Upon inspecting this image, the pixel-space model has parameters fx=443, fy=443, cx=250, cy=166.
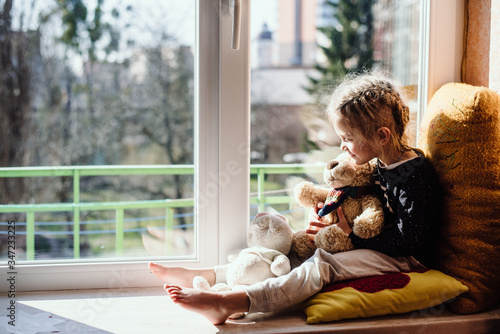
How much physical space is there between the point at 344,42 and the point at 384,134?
1.31 feet

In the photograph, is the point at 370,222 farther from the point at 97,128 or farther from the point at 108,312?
the point at 97,128

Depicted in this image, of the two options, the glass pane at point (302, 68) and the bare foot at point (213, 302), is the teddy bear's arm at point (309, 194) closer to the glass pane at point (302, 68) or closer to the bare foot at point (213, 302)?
the glass pane at point (302, 68)

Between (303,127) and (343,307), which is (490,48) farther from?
(343,307)

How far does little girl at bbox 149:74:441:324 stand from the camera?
1.10 metres

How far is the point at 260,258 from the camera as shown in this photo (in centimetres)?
119

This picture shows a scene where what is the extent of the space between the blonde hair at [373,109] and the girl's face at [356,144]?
1 centimetres

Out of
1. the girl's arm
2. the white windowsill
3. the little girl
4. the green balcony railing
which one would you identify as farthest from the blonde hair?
the white windowsill

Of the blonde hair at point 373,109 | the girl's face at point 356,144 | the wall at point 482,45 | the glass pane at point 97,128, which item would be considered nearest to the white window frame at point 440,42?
the wall at point 482,45

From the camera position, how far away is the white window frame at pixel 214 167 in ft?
4.46

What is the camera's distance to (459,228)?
118 centimetres

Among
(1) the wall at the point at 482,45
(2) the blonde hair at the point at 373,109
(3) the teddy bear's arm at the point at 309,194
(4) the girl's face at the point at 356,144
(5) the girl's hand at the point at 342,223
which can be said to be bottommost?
(5) the girl's hand at the point at 342,223

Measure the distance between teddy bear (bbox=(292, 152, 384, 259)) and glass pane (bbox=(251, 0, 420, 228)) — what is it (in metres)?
0.19

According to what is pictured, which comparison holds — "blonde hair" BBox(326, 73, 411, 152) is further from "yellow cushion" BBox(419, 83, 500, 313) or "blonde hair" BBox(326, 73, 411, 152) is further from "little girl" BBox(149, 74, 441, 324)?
"yellow cushion" BBox(419, 83, 500, 313)

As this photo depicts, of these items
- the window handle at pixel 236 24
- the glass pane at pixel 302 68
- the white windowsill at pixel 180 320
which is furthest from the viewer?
the glass pane at pixel 302 68
